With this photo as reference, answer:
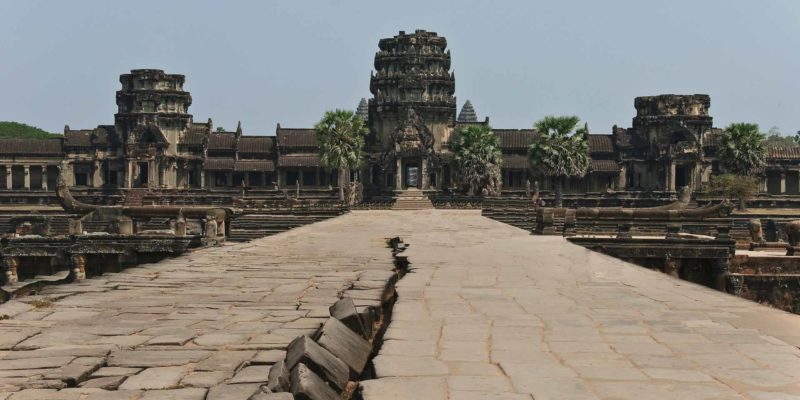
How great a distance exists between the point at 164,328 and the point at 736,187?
190 feet

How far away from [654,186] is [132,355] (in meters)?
71.2

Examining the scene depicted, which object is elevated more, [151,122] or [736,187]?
[151,122]

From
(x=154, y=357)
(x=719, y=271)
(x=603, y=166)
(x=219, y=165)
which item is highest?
(x=219, y=165)

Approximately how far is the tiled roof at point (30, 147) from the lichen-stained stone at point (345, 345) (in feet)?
242

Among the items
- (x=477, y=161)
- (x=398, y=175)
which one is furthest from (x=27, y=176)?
(x=477, y=161)

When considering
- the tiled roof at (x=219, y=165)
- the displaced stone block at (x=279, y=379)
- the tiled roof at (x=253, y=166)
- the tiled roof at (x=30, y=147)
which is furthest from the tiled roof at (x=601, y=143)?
the displaced stone block at (x=279, y=379)

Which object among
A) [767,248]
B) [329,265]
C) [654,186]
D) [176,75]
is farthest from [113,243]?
[654,186]

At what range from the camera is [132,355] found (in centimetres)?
591

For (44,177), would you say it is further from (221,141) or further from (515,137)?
(515,137)

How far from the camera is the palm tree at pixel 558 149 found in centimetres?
5888

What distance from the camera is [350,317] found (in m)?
7.13

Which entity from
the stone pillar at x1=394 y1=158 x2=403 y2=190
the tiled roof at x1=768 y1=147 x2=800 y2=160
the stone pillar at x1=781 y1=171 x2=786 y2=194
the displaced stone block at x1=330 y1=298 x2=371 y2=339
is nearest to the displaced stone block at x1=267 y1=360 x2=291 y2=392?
the displaced stone block at x1=330 y1=298 x2=371 y2=339

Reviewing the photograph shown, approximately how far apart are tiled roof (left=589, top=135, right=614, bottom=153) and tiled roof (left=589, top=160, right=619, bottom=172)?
1152 millimetres

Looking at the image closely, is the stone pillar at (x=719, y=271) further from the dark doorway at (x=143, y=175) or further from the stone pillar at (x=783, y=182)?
the dark doorway at (x=143, y=175)
